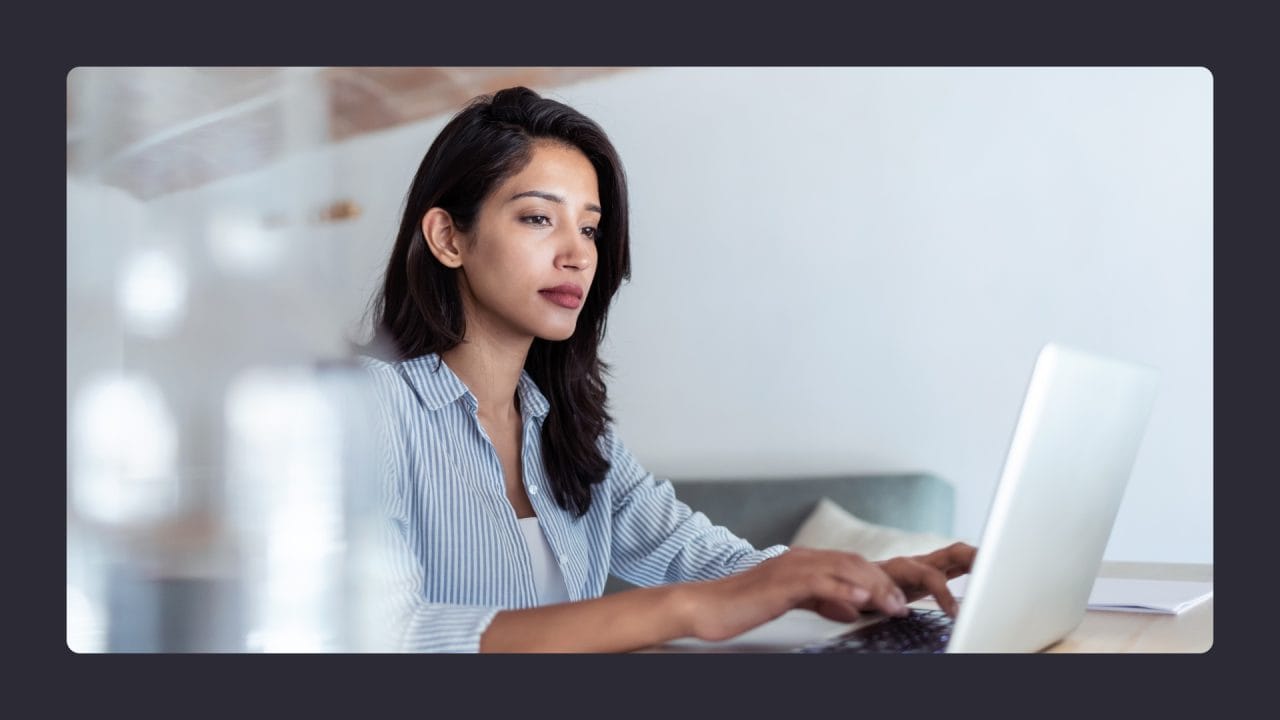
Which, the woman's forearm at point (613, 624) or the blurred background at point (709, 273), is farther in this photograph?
the blurred background at point (709, 273)

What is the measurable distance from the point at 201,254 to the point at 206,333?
0.14 m

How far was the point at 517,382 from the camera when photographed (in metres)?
1.91

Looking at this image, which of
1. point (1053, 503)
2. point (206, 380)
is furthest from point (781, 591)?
point (206, 380)

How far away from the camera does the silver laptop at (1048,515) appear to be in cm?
105

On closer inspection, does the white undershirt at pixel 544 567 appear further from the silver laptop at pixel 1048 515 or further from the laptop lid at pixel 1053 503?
the laptop lid at pixel 1053 503

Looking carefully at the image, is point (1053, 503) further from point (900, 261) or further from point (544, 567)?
point (900, 261)

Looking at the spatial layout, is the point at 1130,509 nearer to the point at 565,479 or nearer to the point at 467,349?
the point at 565,479

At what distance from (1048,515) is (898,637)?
0.25 metres

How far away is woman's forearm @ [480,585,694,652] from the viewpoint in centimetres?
118

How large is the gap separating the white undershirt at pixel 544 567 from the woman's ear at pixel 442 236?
0.40 m

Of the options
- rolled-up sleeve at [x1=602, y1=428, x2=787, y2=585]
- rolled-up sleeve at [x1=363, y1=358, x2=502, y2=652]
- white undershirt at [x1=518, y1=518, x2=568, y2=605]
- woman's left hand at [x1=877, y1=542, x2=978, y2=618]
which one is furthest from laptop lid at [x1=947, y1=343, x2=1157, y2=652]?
white undershirt at [x1=518, y1=518, x2=568, y2=605]

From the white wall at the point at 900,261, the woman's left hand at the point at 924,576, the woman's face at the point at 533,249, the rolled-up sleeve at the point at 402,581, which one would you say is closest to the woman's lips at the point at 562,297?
the woman's face at the point at 533,249

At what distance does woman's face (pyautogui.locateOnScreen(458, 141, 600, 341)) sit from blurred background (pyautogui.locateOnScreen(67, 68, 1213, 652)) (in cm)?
25

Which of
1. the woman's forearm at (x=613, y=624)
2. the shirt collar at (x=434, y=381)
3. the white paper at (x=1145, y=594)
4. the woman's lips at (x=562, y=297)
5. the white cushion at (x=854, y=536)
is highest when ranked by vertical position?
the woman's lips at (x=562, y=297)
